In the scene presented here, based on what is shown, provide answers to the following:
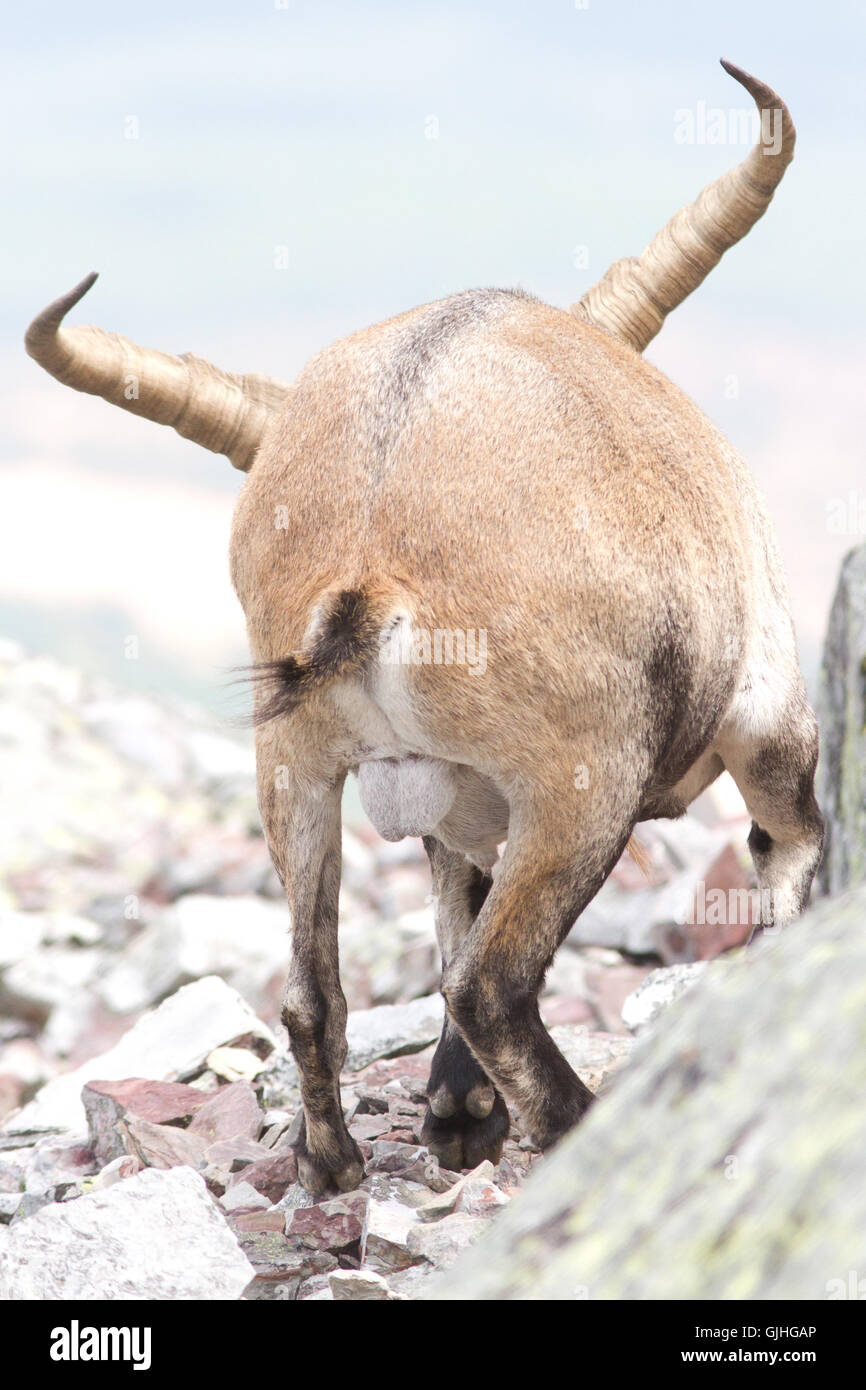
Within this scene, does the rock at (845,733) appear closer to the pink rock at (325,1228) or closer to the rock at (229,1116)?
the rock at (229,1116)

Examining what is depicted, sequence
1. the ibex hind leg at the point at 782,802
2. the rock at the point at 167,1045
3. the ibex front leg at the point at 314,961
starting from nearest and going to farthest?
the ibex front leg at the point at 314,961 < the ibex hind leg at the point at 782,802 < the rock at the point at 167,1045

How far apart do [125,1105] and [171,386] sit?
2.99 m

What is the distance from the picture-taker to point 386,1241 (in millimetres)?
4273

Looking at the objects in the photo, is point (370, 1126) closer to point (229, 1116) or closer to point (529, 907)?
point (229, 1116)

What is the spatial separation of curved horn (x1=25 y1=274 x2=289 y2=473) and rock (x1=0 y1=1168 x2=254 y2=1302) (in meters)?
2.67

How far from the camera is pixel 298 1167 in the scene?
495 centimetres

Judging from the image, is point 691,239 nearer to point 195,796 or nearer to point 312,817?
point 312,817

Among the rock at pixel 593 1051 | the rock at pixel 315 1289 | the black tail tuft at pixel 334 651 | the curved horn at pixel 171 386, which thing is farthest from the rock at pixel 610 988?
the black tail tuft at pixel 334 651

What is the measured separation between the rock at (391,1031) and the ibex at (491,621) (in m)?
2.04

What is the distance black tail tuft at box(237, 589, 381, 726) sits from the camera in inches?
155

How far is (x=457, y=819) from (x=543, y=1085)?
93cm

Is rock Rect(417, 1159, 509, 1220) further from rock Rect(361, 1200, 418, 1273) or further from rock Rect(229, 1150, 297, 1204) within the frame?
rock Rect(229, 1150, 297, 1204)

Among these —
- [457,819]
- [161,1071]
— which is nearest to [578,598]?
[457,819]

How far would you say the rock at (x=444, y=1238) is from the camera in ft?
13.6
